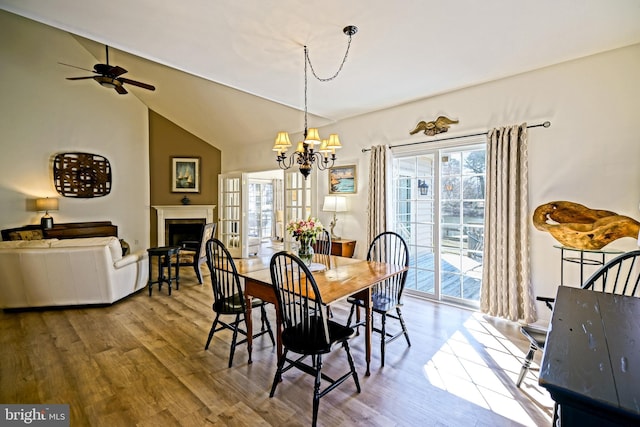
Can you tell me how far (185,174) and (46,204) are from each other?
2739 mm

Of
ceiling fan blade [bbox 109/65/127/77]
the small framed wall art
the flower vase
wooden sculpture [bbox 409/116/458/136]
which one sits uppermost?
ceiling fan blade [bbox 109/65/127/77]

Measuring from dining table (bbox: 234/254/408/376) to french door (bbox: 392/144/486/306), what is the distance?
1539mm

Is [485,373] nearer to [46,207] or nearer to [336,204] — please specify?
[336,204]

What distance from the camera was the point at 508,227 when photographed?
3.28 m

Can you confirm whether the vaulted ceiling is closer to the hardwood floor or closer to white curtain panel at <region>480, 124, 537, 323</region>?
white curtain panel at <region>480, 124, 537, 323</region>

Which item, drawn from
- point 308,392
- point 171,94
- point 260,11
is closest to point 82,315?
point 308,392

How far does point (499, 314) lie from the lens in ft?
11.0

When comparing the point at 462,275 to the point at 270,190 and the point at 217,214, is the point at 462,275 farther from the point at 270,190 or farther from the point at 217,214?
the point at 270,190

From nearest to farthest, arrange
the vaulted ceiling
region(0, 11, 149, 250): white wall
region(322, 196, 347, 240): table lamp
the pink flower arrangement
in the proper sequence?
1. the vaulted ceiling
2. the pink flower arrangement
3. region(322, 196, 347, 240): table lamp
4. region(0, 11, 149, 250): white wall

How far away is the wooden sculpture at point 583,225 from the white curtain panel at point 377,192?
1917 millimetres

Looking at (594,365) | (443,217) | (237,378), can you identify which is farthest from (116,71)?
(594,365)

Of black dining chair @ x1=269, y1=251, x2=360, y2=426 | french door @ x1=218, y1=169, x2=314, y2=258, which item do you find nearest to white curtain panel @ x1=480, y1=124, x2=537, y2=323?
black dining chair @ x1=269, y1=251, x2=360, y2=426

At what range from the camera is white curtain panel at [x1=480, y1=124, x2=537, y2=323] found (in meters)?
3.18

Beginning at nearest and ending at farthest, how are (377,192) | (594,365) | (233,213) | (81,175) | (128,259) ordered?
(594,365) → (128,259) → (377,192) → (81,175) → (233,213)
